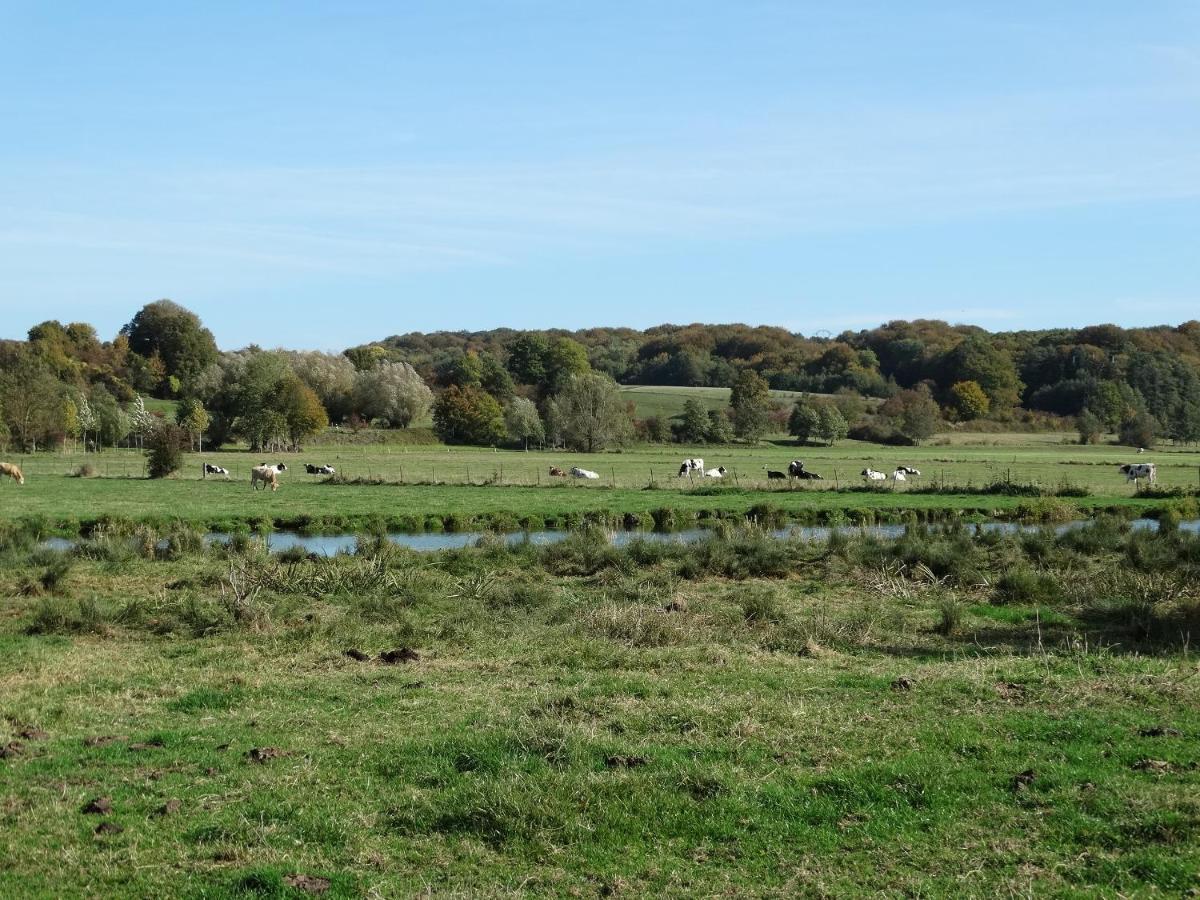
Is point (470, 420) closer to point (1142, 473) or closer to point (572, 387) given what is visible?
point (572, 387)

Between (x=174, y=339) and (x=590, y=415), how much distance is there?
208 feet

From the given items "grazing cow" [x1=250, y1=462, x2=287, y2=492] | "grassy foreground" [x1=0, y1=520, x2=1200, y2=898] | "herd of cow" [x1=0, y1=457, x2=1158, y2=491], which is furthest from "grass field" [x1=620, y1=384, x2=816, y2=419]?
"grassy foreground" [x1=0, y1=520, x2=1200, y2=898]

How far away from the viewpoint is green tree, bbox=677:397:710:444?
106 metres

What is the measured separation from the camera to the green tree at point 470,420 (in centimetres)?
10550

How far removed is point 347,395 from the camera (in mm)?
118062

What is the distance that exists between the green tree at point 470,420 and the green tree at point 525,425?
1.75 meters

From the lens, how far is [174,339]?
433 ft

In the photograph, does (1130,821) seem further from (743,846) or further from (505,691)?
(505,691)

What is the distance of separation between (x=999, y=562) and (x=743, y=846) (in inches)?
730

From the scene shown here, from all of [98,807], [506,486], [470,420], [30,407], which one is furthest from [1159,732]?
[470,420]

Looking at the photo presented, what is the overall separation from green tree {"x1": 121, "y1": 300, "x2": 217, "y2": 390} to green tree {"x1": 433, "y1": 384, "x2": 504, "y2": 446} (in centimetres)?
3637

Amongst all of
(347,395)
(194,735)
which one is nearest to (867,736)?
(194,735)

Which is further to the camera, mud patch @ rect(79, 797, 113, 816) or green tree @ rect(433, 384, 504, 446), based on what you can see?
green tree @ rect(433, 384, 504, 446)

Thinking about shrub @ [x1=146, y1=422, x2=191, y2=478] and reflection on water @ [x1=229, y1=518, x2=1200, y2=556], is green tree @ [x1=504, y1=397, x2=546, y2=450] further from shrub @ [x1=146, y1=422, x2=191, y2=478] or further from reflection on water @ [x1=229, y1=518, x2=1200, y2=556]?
reflection on water @ [x1=229, y1=518, x2=1200, y2=556]
